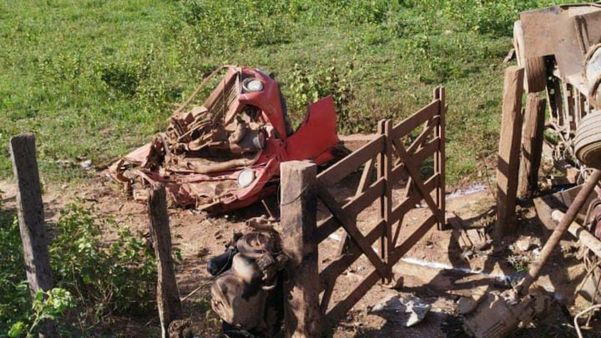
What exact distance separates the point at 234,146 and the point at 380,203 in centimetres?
233

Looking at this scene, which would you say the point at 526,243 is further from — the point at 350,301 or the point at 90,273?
the point at 90,273

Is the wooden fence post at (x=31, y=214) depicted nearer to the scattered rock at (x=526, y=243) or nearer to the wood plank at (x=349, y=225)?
the wood plank at (x=349, y=225)

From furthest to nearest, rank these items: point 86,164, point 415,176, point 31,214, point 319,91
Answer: point 319,91
point 86,164
point 415,176
point 31,214

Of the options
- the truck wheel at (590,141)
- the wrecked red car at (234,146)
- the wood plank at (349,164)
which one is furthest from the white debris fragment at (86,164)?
the truck wheel at (590,141)

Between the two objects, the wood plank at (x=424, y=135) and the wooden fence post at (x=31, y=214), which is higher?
the wooden fence post at (x=31, y=214)

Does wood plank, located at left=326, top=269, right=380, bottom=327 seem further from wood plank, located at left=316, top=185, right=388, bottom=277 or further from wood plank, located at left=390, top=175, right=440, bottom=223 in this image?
wood plank, located at left=390, top=175, right=440, bottom=223

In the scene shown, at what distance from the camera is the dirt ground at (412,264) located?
6.95m

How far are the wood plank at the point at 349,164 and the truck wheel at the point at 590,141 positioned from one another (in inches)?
62.9

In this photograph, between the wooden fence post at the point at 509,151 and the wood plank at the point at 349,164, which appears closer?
the wood plank at the point at 349,164

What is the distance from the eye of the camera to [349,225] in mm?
6508

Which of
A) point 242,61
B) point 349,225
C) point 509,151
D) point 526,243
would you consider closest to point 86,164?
point 242,61

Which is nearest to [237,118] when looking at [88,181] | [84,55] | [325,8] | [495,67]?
[88,181]

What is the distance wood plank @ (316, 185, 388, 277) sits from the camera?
6055 millimetres

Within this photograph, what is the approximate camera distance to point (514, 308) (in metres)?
6.60
